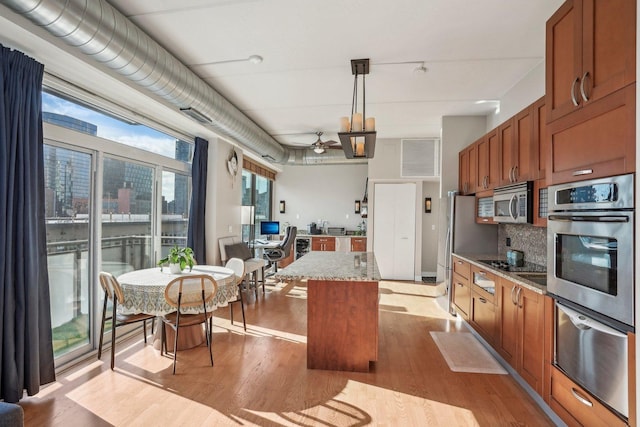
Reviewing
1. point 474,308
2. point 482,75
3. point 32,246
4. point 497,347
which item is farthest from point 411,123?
point 32,246

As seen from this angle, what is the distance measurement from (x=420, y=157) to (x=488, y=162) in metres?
2.55

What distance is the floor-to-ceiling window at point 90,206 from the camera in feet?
9.08

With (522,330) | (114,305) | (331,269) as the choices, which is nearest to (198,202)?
(114,305)

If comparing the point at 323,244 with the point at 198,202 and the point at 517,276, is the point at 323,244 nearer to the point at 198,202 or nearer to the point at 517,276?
the point at 198,202

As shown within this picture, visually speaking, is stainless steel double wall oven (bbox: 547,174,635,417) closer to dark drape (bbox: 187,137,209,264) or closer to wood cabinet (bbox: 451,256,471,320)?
wood cabinet (bbox: 451,256,471,320)

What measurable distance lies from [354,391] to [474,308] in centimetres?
183

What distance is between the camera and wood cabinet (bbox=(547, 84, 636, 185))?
1539 millimetres

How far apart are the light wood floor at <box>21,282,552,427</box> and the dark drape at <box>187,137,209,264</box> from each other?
5.10ft

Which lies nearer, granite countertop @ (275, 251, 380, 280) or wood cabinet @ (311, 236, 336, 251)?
granite countertop @ (275, 251, 380, 280)

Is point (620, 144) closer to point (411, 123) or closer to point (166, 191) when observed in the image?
point (411, 123)

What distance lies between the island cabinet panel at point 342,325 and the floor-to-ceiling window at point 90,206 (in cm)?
220

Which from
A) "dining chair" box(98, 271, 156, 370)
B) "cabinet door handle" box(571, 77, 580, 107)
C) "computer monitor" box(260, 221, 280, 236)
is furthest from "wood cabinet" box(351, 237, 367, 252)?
"cabinet door handle" box(571, 77, 580, 107)

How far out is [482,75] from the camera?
3537 mm

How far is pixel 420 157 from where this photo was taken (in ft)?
20.8
